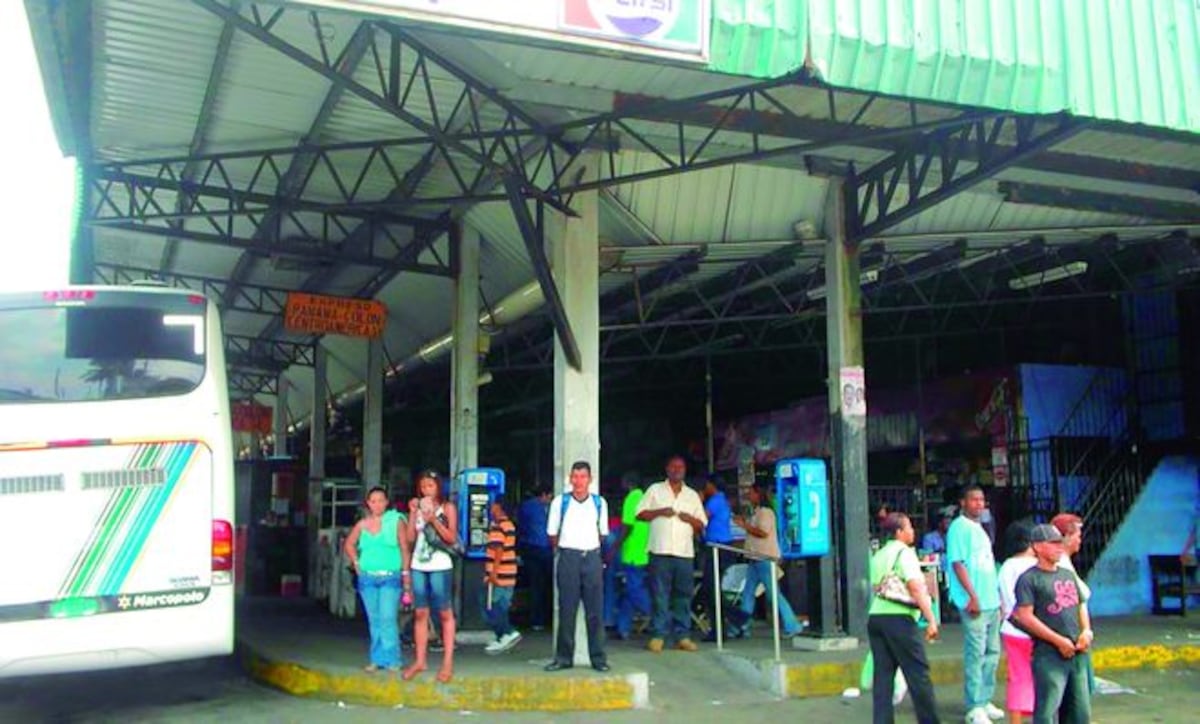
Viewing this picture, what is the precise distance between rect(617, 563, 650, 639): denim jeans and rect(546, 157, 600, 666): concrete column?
6.67ft

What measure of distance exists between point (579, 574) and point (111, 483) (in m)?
3.92

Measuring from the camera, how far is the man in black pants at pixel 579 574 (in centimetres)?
988

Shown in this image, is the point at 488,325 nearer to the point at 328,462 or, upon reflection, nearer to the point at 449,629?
the point at 449,629

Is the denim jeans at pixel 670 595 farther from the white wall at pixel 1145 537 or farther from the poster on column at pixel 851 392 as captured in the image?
the white wall at pixel 1145 537

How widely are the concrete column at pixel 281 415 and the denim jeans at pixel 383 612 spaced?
2059 centimetres

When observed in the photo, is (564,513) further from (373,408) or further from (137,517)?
(373,408)

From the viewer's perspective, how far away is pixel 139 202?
1564 centimetres

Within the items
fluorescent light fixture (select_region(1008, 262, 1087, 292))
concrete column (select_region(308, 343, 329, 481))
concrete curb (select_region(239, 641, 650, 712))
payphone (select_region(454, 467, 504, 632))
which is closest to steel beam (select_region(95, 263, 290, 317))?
concrete column (select_region(308, 343, 329, 481))

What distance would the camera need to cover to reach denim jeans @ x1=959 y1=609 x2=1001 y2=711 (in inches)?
343

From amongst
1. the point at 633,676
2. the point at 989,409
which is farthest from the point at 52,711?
the point at 989,409

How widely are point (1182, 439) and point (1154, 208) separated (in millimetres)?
6064

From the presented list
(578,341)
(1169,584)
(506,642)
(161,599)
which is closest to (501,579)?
(506,642)

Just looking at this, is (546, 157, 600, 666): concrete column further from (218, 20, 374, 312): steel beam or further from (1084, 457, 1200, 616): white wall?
(1084, 457, 1200, 616): white wall

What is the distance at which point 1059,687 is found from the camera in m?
6.88
